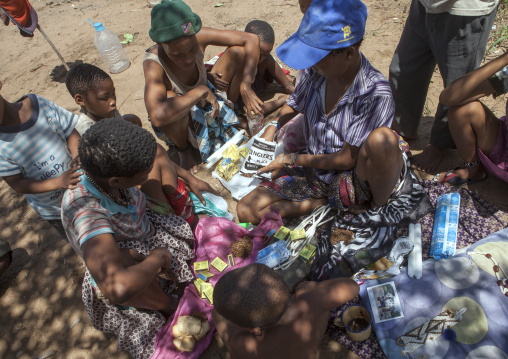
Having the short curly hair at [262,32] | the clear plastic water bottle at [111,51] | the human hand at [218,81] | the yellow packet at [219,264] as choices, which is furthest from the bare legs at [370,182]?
the clear plastic water bottle at [111,51]

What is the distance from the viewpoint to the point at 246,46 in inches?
153

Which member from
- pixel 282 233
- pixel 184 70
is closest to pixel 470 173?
pixel 282 233

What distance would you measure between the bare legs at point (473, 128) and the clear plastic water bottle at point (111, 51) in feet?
15.5

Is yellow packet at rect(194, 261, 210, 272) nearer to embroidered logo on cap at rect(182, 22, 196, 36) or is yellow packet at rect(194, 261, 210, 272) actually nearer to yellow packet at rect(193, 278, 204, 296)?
yellow packet at rect(193, 278, 204, 296)

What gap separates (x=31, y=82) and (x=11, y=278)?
149 inches

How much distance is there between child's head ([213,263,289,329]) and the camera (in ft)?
5.78

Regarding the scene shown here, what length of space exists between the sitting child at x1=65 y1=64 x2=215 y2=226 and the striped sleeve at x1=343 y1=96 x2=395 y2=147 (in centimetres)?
146

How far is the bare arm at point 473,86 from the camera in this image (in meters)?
2.49

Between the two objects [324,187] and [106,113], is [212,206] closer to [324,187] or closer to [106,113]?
[324,187]

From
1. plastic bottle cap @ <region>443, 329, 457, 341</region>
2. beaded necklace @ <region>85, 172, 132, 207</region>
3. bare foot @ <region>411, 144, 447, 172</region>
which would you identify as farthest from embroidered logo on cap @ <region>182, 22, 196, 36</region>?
plastic bottle cap @ <region>443, 329, 457, 341</region>

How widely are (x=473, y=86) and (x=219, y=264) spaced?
2.32 metres

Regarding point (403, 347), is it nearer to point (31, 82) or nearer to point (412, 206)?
point (412, 206)

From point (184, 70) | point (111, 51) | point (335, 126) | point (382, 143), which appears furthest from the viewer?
point (111, 51)

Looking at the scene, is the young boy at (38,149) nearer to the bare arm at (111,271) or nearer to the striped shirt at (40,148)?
the striped shirt at (40,148)
